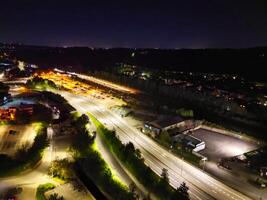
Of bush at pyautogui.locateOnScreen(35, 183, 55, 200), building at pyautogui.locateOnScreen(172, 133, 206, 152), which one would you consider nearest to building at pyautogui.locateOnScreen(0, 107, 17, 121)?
bush at pyautogui.locateOnScreen(35, 183, 55, 200)

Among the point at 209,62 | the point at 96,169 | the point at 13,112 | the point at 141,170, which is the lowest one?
the point at 141,170

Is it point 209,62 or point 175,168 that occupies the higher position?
point 209,62

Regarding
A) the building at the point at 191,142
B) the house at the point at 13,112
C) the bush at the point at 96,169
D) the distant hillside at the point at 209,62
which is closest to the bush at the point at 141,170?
the bush at the point at 96,169

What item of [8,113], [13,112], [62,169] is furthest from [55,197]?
[8,113]

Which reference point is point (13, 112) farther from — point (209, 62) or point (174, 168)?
point (209, 62)

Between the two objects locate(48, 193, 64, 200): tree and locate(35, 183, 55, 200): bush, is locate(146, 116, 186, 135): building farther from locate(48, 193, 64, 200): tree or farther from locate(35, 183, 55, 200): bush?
locate(48, 193, 64, 200): tree

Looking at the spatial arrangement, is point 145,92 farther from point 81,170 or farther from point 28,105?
point 81,170

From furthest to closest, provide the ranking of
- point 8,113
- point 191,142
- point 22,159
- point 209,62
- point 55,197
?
point 209,62
point 8,113
point 191,142
point 22,159
point 55,197
